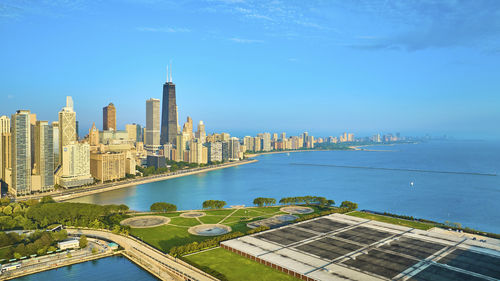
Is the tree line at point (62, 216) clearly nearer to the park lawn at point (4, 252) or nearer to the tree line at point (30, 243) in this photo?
the tree line at point (30, 243)

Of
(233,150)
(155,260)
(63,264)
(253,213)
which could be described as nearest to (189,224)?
(253,213)

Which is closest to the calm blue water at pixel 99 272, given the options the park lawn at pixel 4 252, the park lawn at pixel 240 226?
the park lawn at pixel 4 252

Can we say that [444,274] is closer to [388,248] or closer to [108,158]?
[388,248]

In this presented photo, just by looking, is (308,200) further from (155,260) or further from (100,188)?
(100,188)

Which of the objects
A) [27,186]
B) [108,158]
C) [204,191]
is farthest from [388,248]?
[108,158]

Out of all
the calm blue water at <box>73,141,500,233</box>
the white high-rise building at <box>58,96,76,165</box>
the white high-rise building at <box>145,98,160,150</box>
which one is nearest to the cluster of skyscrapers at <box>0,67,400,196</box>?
the white high-rise building at <box>58,96,76,165</box>

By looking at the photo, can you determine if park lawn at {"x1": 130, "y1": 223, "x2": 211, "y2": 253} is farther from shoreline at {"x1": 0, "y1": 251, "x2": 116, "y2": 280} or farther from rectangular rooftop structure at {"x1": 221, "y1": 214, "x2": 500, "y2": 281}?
rectangular rooftop structure at {"x1": 221, "y1": 214, "x2": 500, "y2": 281}
